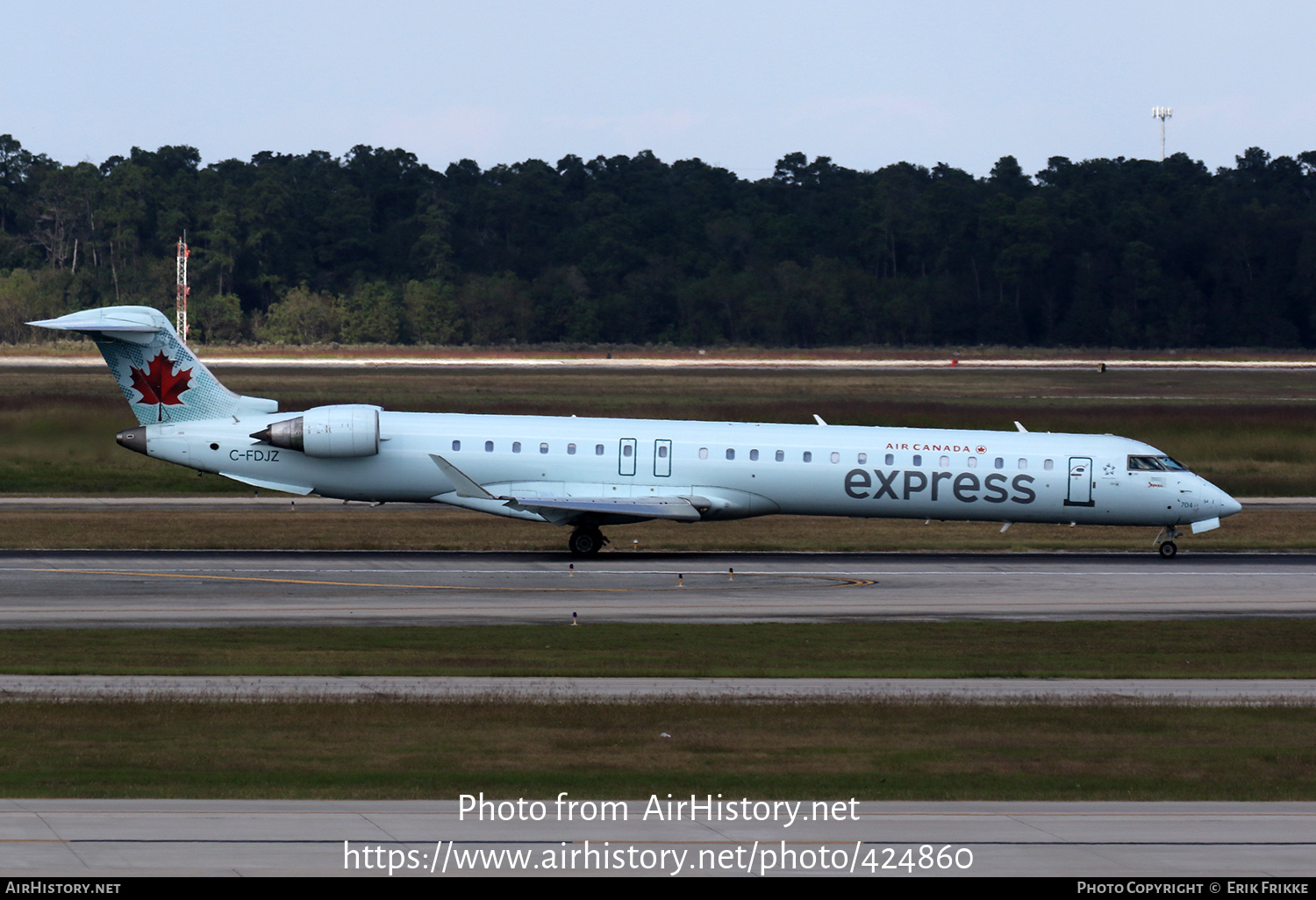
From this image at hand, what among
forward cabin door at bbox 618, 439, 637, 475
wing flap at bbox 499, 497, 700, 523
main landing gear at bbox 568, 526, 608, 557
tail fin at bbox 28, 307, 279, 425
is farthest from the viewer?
tail fin at bbox 28, 307, 279, 425

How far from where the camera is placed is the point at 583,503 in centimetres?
3731

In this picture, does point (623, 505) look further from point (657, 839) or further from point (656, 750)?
point (657, 839)

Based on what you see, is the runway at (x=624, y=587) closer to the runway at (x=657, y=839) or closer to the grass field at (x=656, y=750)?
the grass field at (x=656, y=750)

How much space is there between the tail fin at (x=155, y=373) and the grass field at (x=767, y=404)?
13640 millimetres

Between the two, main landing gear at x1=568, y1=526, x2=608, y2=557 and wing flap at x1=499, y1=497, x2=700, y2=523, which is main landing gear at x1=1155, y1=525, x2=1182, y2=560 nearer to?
wing flap at x1=499, y1=497, x2=700, y2=523

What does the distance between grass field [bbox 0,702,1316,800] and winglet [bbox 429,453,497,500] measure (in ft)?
55.8

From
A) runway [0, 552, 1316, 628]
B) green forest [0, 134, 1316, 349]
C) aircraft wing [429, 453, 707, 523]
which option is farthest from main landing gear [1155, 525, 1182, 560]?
green forest [0, 134, 1316, 349]

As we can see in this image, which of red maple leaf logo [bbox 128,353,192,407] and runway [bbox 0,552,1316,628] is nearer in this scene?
runway [bbox 0,552,1316,628]

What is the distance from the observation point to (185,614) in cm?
2795

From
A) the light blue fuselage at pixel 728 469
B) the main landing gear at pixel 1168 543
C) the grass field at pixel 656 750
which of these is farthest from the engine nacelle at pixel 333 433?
the main landing gear at pixel 1168 543

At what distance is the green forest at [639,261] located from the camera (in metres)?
152

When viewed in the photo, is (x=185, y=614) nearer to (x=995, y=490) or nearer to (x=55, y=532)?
(x=55, y=532)

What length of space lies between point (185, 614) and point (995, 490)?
825 inches

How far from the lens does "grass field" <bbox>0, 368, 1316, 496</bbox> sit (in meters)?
55.7
